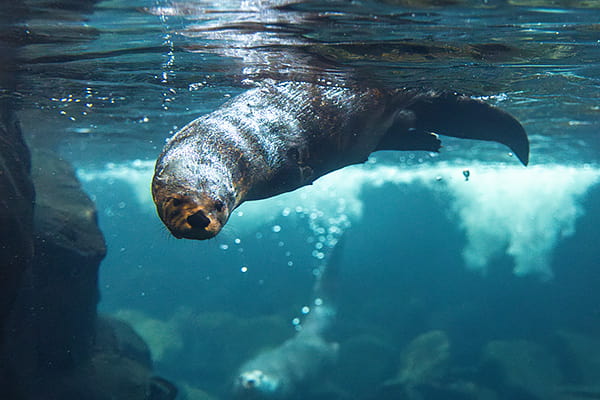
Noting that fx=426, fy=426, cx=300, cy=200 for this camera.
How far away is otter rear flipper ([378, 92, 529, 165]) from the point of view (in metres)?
6.40

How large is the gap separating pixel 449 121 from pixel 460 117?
0.57ft

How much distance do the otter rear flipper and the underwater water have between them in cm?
129

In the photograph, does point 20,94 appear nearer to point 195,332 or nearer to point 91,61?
point 91,61

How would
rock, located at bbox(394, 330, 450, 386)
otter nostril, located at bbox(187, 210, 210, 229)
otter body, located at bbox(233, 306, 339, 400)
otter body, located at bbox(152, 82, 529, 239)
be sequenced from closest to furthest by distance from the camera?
otter nostril, located at bbox(187, 210, 210, 229), otter body, located at bbox(152, 82, 529, 239), otter body, located at bbox(233, 306, 339, 400), rock, located at bbox(394, 330, 450, 386)

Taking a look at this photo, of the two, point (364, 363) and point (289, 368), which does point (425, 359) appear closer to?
point (364, 363)

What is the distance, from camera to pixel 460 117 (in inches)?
268

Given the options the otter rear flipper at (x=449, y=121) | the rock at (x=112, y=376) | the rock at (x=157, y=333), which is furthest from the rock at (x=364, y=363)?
the otter rear flipper at (x=449, y=121)

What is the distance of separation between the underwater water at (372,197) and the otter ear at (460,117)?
4.17ft

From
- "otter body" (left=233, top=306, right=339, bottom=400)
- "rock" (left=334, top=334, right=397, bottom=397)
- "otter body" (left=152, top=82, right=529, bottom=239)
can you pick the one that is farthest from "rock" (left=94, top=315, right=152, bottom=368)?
"otter body" (left=152, top=82, right=529, bottom=239)

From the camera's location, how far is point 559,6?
623cm

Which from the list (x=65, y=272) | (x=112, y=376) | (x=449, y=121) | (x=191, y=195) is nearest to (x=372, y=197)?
(x=112, y=376)

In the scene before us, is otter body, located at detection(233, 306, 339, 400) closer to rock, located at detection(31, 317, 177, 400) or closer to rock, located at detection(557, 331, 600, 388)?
rock, located at detection(31, 317, 177, 400)

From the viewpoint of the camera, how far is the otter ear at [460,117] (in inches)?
263

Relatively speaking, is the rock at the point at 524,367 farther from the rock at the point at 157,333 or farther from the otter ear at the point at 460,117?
the rock at the point at 157,333
